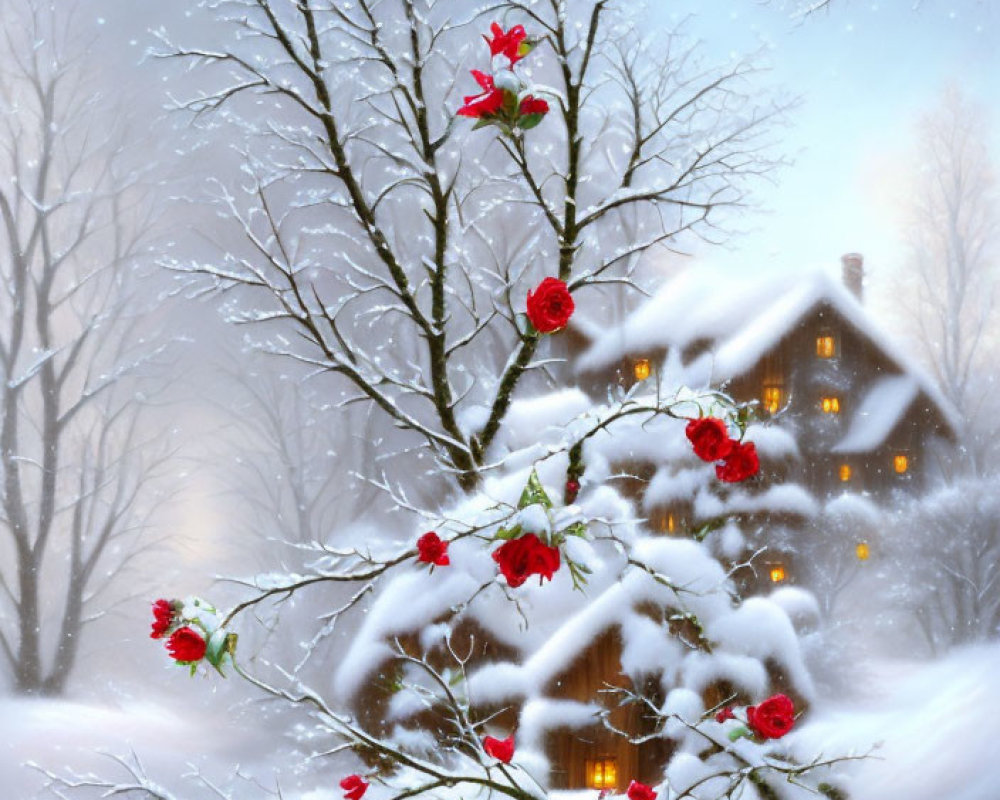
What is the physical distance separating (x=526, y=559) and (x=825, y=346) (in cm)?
93

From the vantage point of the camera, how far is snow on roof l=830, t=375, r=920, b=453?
1.59 meters

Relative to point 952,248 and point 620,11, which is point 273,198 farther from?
point 952,248

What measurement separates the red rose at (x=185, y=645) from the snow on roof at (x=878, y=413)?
117 centimetres

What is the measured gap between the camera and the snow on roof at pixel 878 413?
1594mm

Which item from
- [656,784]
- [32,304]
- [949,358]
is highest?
[32,304]

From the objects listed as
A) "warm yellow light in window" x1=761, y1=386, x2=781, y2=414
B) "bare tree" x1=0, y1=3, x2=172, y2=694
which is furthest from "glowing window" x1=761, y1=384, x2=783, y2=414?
"bare tree" x1=0, y1=3, x2=172, y2=694

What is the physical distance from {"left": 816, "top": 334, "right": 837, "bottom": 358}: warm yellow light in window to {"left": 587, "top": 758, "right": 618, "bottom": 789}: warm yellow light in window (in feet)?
2.84

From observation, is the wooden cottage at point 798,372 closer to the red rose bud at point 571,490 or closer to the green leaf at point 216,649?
the red rose bud at point 571,490

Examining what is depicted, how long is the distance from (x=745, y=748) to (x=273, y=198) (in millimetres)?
1874

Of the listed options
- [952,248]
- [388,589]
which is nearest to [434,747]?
[388,589]

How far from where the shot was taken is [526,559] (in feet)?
3.32

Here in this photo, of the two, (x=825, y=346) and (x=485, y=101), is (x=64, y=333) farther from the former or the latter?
(x=825, y=346)

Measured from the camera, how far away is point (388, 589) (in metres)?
1.64

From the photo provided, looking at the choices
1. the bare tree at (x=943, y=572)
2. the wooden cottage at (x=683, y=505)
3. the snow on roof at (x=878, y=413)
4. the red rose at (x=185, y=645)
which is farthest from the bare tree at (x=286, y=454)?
the bare tree at (x=943, y=572)
